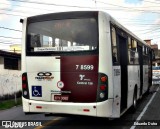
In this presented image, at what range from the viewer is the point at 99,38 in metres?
8.30

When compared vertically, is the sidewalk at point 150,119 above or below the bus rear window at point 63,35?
below

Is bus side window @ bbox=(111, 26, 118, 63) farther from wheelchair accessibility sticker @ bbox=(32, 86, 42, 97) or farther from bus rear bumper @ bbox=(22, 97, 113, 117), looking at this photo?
wheelchair accessibility sticker @ bbox=(32, 86, 42, 97)

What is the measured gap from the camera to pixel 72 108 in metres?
8.36

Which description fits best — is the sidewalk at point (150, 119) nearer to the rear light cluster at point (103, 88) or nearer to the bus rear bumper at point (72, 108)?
the bus rear bumper at point (72, 108)

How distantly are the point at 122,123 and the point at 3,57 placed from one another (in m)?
Answer: 17.4

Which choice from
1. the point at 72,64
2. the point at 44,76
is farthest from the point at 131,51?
the point at 44,76

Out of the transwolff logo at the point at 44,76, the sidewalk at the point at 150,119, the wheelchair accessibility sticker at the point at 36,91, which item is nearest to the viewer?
the transwolff logo at the point at 44,76

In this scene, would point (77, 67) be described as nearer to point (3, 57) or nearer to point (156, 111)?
point (156, 111)

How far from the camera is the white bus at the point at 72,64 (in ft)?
27.1

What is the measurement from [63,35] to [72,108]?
195 cm

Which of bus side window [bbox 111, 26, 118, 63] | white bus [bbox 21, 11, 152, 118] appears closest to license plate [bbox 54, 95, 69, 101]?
white bus [bbox 21, 11, 152, 118]

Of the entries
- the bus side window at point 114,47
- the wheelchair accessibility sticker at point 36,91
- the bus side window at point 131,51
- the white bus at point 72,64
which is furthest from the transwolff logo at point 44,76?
the bus side window at point 131,51

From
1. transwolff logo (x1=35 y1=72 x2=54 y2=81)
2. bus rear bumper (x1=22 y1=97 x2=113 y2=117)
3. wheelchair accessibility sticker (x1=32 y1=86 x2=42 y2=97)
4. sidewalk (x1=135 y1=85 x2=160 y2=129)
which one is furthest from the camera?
sidewalk (x1=135 y1=85 x2=160 y2=129)

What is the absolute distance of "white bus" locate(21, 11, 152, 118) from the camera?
8258 millimetres
